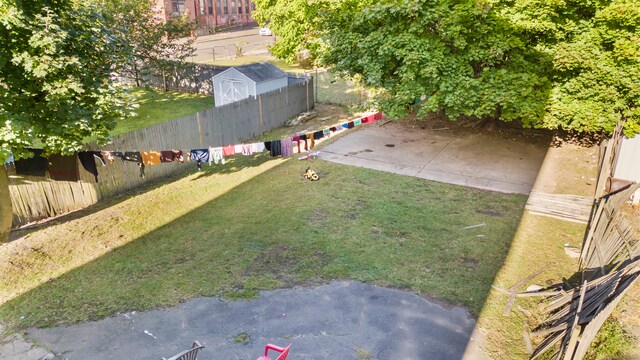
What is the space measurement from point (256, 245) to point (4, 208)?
549 centimetres

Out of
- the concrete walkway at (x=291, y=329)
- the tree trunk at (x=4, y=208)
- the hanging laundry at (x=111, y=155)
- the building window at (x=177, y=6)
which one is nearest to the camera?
the concrete walkway at (x=291, y=329)

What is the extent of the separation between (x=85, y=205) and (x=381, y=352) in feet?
27.8

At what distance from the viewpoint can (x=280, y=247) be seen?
8703mm

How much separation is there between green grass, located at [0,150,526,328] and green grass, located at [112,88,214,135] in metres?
7.32

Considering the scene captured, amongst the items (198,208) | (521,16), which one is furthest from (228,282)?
(521,16)

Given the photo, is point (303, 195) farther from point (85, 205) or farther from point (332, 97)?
point (332, 97)

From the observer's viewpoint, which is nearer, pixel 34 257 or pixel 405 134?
pixel 34 257

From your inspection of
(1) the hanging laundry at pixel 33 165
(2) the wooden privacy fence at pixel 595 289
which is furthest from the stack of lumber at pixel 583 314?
(1) the hanging laundry at pixel 33 165

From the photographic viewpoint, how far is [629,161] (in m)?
9.98

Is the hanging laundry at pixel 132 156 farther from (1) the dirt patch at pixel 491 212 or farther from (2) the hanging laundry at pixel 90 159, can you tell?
(1) the dirt patch at pixel 491 212

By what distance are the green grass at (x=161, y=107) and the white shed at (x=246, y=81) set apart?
2.02m

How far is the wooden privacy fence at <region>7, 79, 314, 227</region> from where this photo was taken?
31.9 feet

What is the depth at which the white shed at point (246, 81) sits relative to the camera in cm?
1809

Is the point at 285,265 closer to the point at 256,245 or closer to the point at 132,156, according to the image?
the point at 256,245
